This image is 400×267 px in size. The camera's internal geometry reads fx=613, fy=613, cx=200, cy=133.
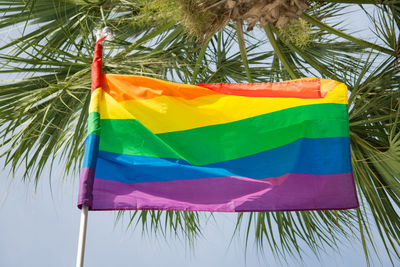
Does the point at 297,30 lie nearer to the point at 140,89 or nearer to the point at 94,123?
the point at 140,89

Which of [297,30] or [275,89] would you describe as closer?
[275,89]

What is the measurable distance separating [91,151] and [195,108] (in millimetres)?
703

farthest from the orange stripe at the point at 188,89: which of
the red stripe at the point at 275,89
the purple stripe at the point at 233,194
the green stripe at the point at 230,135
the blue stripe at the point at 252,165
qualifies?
the purple stripe at the point at 233,194

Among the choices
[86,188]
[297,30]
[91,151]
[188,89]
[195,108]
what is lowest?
[86,188]

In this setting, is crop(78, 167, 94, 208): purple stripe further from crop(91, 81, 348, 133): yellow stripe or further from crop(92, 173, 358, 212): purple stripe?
crop(91, 81, 348, 133): yellow stripe

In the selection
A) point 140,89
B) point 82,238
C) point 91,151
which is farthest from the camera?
point 140,89

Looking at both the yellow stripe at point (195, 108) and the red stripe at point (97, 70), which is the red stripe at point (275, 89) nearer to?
the yellow stripe at point (195, 108)

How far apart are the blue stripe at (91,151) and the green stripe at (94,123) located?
3cm

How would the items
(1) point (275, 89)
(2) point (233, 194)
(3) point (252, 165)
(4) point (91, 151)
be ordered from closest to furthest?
(4) point (91, 151)
(2) point (233, 194)
(3) point (252, 165)
(1) point (275, 89)

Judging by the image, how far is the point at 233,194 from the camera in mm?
3041

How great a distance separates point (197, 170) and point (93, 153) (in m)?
0.54

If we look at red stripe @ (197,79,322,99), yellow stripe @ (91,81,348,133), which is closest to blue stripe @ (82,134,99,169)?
yellow stripe @ (91,81,348,133)

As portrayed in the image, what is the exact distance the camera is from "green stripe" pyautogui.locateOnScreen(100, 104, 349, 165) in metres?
3.14

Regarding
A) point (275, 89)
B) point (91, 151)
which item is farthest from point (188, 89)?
point (91, 151)
